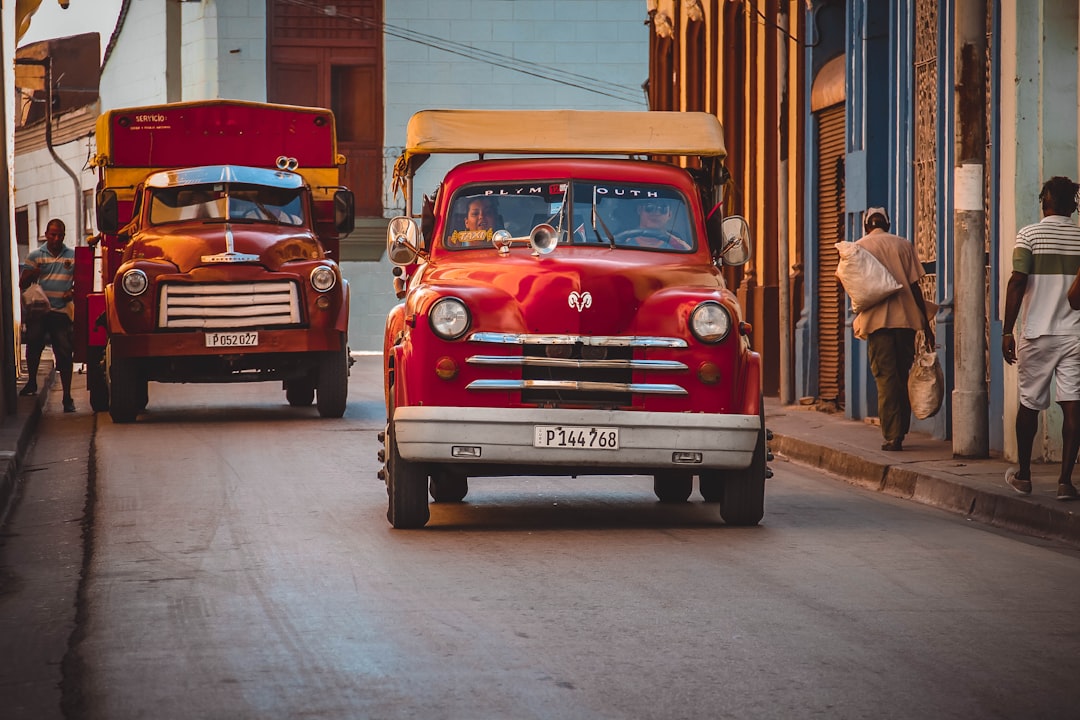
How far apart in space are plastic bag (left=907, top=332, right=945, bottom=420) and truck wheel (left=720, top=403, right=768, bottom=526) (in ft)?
13.8

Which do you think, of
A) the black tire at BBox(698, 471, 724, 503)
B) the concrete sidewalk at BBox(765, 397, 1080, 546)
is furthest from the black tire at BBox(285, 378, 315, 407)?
the black tire at BBox(698, 471, 724, 503)

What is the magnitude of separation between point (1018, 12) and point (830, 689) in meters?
8.39

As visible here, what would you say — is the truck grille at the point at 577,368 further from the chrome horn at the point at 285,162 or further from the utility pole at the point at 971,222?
the chrome horn at the point at 285,162

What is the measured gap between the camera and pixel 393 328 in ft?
34.4

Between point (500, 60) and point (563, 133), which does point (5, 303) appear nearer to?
point (563, 133)

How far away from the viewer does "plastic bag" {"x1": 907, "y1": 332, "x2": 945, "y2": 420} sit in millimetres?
13828

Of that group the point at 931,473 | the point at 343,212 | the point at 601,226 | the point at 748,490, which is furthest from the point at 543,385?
the point at 343,212

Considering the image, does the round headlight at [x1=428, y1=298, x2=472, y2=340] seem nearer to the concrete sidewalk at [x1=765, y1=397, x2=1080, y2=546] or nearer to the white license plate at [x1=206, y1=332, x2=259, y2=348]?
the concrete sidewalk at [x1=765, y1=397, x2=1080, y2=546]

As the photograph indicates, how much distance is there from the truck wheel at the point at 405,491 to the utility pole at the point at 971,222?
189 inches

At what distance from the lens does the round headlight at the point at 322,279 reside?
17.4 m

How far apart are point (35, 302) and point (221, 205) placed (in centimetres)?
247

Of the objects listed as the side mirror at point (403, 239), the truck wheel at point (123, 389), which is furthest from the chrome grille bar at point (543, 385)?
the truck wheel at point (123, 389)

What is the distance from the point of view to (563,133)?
11633 mm

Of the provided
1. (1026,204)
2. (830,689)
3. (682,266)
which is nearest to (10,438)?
(682,266)
